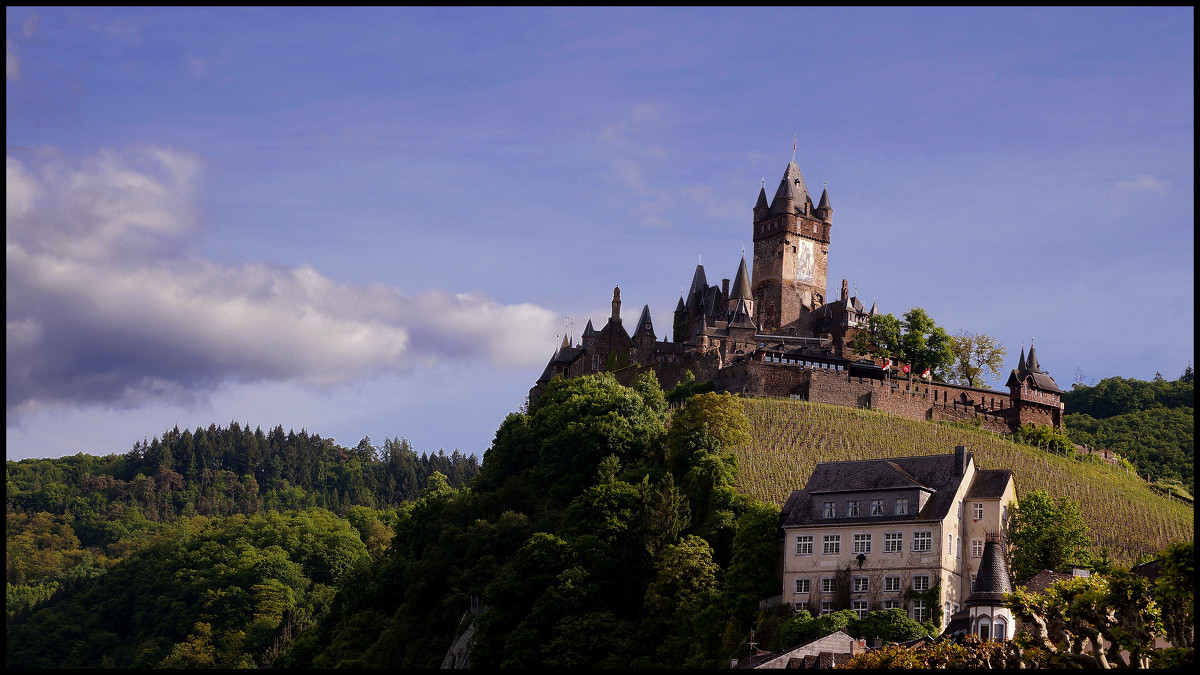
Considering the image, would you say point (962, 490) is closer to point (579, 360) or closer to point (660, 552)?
point (660, 552)

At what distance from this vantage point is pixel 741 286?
125 meters

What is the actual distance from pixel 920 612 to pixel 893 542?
12.2ft

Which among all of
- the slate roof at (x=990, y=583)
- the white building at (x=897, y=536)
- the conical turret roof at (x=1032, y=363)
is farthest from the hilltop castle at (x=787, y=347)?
the slate roof at (x=990, y=583)

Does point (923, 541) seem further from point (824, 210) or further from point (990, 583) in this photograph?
point (824, 210)

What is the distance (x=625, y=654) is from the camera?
72625 mm

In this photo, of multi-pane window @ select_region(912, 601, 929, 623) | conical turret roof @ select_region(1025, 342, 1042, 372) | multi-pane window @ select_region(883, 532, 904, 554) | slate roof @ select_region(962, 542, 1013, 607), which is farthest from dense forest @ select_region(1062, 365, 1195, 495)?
slate roof @ select_region(962, 542, 1013, 607)

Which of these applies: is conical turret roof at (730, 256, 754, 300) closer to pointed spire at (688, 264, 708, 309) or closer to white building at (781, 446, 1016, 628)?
pointed spire at (688, 264, 708, 309)

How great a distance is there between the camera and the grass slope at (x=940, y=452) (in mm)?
83000

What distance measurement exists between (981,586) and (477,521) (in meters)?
42.3

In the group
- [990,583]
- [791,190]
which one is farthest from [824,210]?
[990,583]

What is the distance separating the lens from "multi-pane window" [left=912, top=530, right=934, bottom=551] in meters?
66.6

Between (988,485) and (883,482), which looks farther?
(883,482)

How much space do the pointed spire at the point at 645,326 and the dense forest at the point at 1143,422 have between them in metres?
33.8

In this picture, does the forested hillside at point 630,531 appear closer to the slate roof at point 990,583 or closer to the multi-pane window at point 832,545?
the multi-pane window at point 832,545
